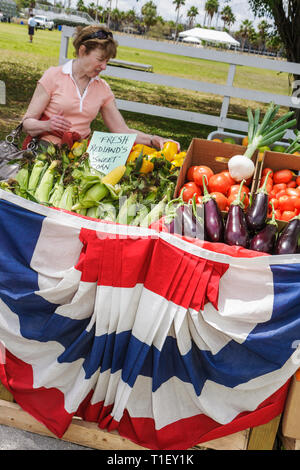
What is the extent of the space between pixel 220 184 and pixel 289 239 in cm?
51

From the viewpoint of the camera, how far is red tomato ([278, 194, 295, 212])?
204 cm

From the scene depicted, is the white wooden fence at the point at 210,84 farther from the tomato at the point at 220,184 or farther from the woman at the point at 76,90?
the tomato at the point at 220,184

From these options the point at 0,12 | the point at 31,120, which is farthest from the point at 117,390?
the point at 0,12

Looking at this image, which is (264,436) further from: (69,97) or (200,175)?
(69,97)

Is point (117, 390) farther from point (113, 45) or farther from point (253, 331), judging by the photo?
point (113, 45)

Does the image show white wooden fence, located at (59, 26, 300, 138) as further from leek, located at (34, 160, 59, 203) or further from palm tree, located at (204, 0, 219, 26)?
palm tree, located at (204, 0, 219, 26)

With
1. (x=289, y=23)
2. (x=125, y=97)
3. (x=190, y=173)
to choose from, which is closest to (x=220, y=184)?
(x=190, y=173)

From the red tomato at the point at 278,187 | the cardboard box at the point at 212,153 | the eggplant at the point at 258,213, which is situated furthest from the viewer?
the cardboard box at the point at 212,153

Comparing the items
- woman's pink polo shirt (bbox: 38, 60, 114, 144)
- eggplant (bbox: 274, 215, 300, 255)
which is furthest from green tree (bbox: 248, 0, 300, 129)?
eggplant (bbox: 274, 215, 300, 255)

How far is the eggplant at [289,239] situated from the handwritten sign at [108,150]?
0.91 metres

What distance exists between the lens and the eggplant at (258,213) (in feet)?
6.01

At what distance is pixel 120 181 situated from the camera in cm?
221

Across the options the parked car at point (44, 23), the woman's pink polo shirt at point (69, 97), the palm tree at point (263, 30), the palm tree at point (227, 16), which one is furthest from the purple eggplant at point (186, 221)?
the palm tree at point (227, 16)

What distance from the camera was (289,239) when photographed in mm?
1746
